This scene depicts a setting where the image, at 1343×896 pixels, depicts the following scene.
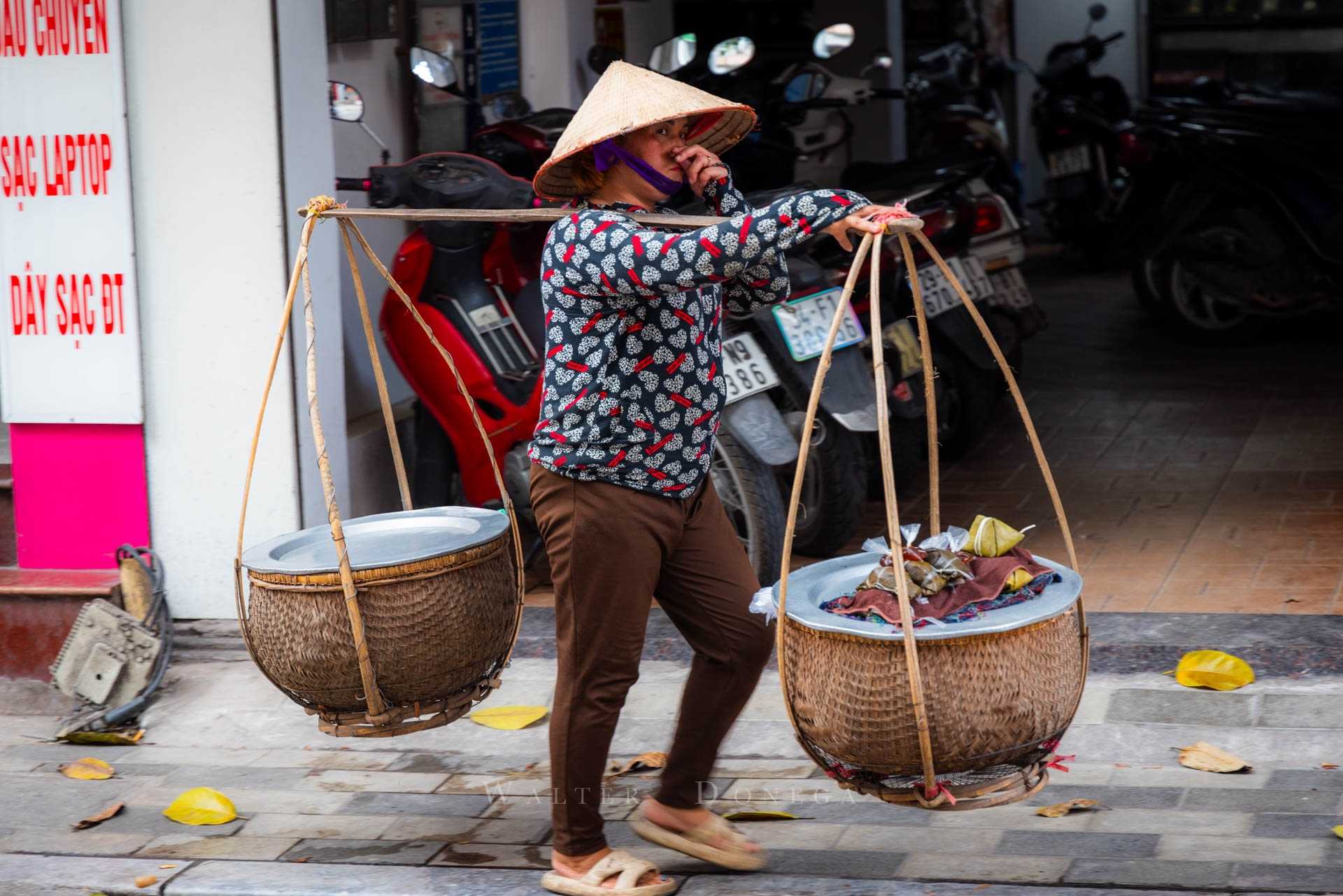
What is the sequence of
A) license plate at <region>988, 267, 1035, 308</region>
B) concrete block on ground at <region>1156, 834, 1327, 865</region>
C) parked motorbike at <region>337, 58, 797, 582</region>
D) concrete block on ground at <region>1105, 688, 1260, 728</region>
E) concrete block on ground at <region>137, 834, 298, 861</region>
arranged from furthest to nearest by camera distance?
license plate at <region>988, 267, 1035, 308</region> → parked motorbike at <region>337, 58, 797, 582</region> → concrete block on ground at <region>1105, 688, 1260, 728</region> → concrete block on ground at <region>137, 834, 298, 861</region> → concrete block on ground at <region>1156, 834, 1327, 865</region>

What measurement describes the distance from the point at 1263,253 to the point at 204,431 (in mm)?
5954

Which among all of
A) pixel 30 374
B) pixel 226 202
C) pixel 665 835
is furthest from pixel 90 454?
pixel 665 835

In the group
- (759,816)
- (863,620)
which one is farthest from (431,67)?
(863,620)

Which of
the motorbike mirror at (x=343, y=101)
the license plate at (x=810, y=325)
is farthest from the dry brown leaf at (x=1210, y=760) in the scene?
the motorbike mirror at (x=343, y=101)

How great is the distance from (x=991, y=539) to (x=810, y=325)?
2.23 meters

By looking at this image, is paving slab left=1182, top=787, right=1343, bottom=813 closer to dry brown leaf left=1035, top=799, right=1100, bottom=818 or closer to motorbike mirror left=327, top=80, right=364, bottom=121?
dry brown leaf left=1035, top=799, right=1100, bottom=818

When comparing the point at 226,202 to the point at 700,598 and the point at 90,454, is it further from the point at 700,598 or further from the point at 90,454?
the point at 700,598

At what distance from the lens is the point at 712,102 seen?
3.24 m

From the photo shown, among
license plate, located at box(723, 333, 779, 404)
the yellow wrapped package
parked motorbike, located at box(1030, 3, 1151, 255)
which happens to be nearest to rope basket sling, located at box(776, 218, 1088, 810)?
the yellow wrapped package

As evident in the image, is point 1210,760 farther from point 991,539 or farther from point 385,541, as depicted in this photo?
point 385,541

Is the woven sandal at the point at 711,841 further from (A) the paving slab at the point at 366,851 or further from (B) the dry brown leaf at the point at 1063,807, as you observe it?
(B) the dry brown leaf at the point at 1063,807

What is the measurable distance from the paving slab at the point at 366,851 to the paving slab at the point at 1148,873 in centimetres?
140

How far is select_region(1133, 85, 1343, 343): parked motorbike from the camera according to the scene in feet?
28.3

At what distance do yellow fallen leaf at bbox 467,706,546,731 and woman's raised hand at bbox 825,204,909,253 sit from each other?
6.71 ft
